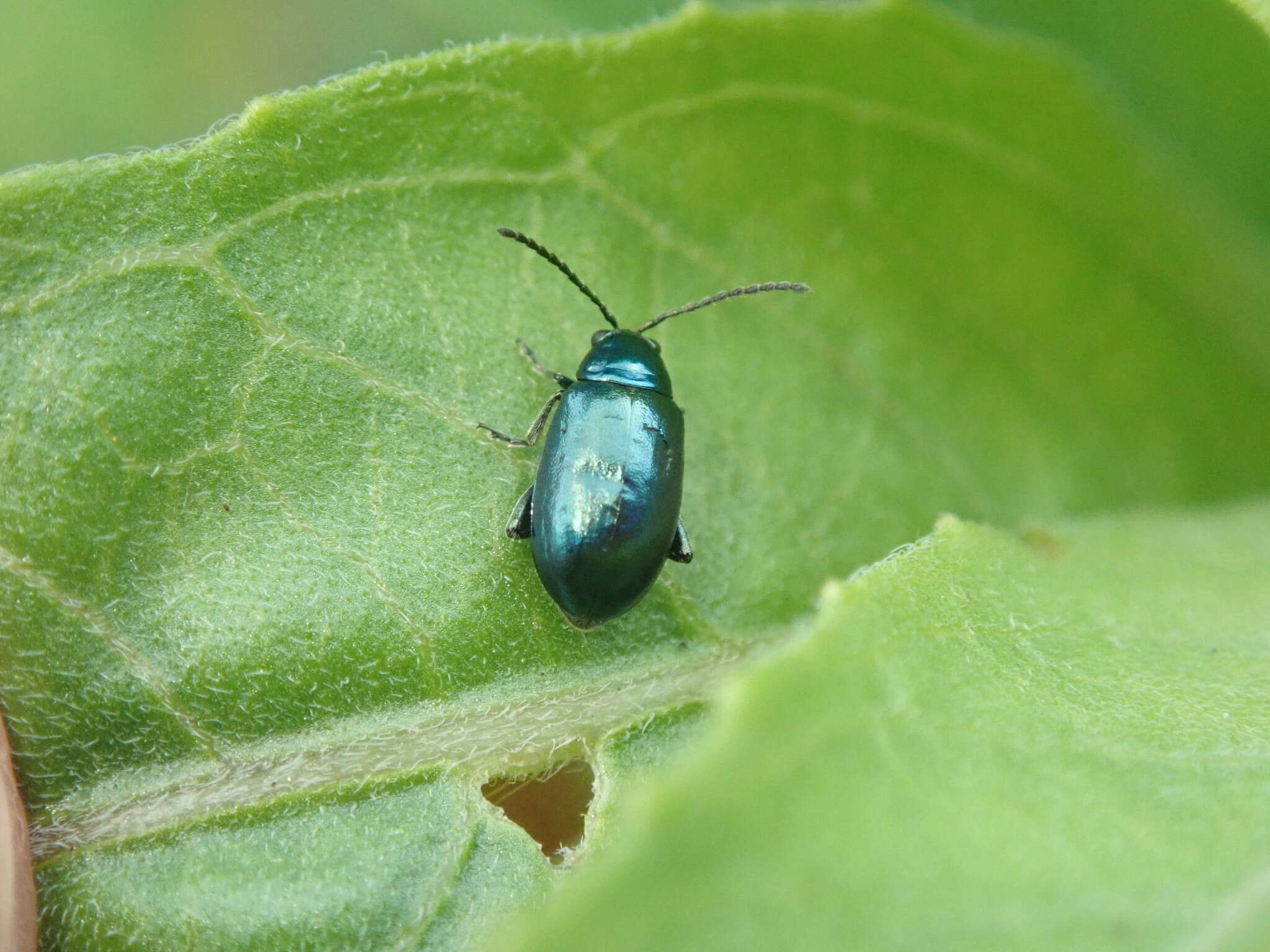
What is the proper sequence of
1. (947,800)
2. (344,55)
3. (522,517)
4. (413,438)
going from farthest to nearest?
(344,55)
(522,517)
(413,438)
(947,800)

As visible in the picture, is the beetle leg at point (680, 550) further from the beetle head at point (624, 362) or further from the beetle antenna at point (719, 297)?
the beetle antenna at point (719, 297)

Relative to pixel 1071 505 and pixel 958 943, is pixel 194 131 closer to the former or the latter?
pixel 1071 505

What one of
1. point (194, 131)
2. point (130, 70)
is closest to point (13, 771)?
point (194, 131)

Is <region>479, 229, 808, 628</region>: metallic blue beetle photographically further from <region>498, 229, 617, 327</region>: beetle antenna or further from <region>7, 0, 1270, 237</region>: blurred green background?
<region>7, 0, 1270, 237</region>: blurred green background

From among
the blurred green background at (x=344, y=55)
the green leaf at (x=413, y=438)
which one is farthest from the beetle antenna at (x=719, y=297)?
the blurred green background at (x=344, y=55)

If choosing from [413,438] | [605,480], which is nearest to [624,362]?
[605,480]

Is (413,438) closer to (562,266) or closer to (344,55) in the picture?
(562,266)
